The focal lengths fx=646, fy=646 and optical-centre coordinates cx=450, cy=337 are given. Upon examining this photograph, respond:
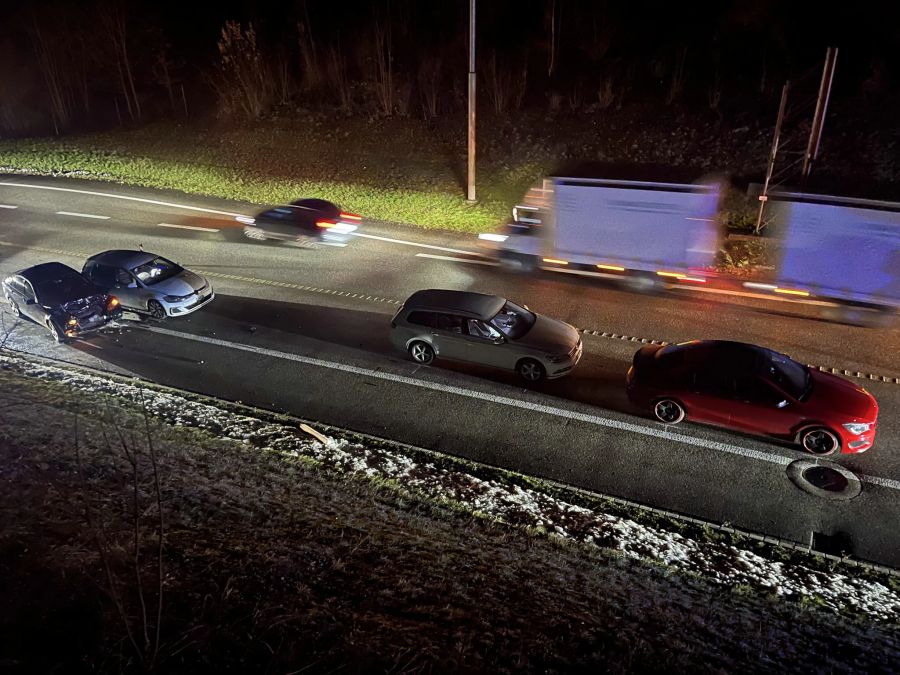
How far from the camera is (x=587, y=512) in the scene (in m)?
9.38

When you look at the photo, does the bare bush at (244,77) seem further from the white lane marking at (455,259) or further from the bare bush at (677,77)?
the bare bush at (677,77)

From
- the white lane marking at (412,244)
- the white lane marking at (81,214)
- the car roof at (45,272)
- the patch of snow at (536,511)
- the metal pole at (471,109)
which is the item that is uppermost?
the metal pole at (471,109)

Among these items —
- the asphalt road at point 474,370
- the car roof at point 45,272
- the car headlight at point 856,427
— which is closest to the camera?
the asphalt road at point 474,370

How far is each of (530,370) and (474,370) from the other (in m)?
1.21

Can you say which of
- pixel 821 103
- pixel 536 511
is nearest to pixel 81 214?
pixel 536 511

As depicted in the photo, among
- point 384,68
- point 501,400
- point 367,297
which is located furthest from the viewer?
point 384,68

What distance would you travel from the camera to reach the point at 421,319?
43.7 feet

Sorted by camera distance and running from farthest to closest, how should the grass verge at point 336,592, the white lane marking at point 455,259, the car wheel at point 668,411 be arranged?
the white lane marking at point 455,259 < the car wheel at point 668,411 < the grass verge at point 336,592

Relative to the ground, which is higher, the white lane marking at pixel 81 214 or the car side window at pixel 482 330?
the white lane marking at pixel 81 214

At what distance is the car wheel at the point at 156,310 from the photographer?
51.5 feet

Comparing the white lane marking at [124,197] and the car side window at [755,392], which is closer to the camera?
the car side window at [755,392]

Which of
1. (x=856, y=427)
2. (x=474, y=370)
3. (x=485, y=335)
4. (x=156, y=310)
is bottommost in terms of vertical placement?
(x=474, y=370)

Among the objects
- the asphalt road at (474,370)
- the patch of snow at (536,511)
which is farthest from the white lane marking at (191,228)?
the patch of snow at (536,511)

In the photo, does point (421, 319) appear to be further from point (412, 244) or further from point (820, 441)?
point (412, 244)
